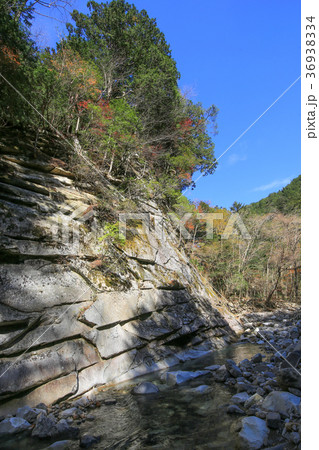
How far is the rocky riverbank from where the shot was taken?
265 centimetres

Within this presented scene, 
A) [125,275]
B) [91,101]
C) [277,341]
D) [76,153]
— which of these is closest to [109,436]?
[125,275]

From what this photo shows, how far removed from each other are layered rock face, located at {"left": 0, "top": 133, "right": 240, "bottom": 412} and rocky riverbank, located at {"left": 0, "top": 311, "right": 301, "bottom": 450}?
44cm

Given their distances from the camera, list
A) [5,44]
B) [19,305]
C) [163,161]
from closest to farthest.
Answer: [19,305] → [5,44] → [163,161]

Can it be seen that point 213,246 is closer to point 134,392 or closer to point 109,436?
point 134,392

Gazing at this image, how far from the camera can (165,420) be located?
3238mm

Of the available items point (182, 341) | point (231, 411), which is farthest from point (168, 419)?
point (182, 341)

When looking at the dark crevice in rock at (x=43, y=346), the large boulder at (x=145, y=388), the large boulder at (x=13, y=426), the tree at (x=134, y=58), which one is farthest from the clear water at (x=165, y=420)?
the tree at (x=134, y=58)

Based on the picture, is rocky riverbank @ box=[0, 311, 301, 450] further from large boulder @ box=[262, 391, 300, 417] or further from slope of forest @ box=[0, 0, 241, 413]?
slope of forest @ box=[0, 0, 241, 413]

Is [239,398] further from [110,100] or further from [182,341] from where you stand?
[110,100]

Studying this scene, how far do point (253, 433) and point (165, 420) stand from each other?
1158 millimetres

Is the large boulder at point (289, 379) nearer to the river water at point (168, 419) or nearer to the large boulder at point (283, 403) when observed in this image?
the large boulder at point (283, 403)

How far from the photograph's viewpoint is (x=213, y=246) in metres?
17.1

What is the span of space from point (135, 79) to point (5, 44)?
891cm

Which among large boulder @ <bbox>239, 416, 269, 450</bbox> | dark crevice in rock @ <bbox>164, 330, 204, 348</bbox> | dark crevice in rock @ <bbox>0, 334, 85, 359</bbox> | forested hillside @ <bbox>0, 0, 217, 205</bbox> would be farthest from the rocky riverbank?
forested hillside @ <bbox>0, 0, 217, 205</bbox>
